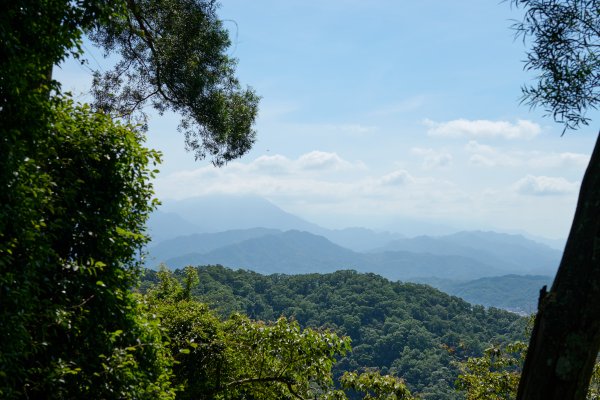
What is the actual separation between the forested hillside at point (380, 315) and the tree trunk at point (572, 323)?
5744 cm

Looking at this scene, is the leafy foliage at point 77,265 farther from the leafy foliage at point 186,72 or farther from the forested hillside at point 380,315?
the forested hillside at point 380,315

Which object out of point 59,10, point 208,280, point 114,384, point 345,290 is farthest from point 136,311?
point 345,290

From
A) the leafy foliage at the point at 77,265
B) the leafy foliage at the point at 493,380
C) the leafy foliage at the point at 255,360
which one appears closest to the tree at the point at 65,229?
the leafy foliage at the point at 77,265

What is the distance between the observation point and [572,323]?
9.80 ft

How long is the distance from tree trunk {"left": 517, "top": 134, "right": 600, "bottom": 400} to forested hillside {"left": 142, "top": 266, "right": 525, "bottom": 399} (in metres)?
57.4

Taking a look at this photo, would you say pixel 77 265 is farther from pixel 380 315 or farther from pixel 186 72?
pixel 380 315

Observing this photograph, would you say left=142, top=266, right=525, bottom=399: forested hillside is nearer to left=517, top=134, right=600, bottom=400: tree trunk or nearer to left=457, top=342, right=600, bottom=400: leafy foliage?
left=457, top=342, right=600, bottom=400: leafy foliage

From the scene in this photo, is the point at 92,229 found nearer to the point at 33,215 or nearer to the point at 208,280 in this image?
the point at 33,215

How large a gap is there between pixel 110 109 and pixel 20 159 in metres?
8.58

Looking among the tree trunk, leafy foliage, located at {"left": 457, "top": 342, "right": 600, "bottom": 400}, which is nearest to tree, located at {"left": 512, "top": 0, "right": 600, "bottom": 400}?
the tree trunk

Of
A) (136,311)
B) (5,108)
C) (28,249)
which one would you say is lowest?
(136,311)

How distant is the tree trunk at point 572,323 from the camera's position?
116 inches

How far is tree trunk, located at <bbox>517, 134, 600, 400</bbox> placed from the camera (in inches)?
116

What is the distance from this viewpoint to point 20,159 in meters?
4.64
